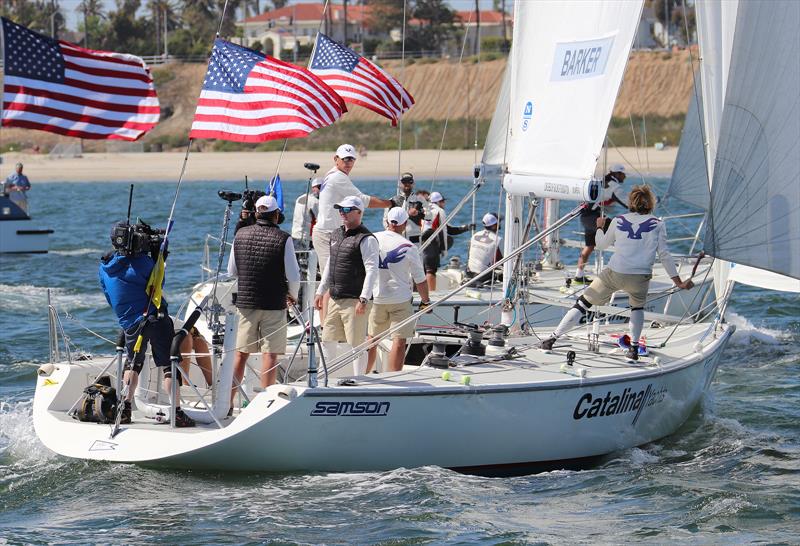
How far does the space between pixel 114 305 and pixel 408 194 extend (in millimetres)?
6521

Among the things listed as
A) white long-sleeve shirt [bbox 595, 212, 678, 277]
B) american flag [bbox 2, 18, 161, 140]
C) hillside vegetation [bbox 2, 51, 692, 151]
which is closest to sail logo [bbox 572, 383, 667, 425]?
white long-sleeve shirt [bbox 595, 212, 678, 277]

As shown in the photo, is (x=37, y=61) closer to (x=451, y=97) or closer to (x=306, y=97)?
(x=306, y=97)

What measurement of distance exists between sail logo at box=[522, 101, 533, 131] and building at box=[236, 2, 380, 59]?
9423 cm

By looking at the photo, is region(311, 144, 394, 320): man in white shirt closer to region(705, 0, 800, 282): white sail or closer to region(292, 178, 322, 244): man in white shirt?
region(292, 178, 322, 244): man in white shirt

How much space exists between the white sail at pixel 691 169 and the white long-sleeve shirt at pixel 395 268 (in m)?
7.30

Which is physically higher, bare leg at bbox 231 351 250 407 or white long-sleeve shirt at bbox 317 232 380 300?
white long-sleeve shirt at bbox 317 232 380 300

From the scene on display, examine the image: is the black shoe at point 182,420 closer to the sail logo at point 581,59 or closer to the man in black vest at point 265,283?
the man in black vest at point 265,283

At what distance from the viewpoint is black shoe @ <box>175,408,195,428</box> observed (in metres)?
10.9

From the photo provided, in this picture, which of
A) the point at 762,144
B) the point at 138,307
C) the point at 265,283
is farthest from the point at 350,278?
the point at 762,144

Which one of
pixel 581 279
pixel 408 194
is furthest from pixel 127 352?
pixel 581 279

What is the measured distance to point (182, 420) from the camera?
11.0 metres

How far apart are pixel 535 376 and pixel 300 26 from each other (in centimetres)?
11824

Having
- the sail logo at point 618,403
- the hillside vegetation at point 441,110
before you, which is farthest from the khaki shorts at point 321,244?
the hillside vegetation at point 441,110

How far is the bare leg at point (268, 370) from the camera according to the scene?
36.4 ft
